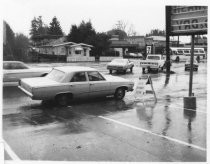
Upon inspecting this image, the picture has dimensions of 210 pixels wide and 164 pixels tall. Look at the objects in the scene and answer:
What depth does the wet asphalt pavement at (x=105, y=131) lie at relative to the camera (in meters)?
6.09

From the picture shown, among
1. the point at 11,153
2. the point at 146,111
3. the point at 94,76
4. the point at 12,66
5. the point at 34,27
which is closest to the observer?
the point at 11,153

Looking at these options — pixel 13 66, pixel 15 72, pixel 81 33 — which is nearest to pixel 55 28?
pixel 81 33

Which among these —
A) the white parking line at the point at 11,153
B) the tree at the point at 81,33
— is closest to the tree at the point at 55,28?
the tree at the point at 81,33

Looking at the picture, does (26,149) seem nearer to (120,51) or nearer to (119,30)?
(120,51)

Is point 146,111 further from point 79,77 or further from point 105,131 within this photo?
point 105,131

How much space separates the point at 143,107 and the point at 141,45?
6299 centimetres

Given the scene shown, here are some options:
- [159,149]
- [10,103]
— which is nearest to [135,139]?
[159,149]

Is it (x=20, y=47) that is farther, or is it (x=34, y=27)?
(x=34, y=27)

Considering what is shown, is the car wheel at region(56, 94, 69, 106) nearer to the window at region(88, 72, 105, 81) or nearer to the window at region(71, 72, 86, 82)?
the window at region(71, 72, 86, 82)

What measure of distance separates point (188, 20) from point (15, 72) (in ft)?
27.5

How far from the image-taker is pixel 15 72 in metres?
14.3

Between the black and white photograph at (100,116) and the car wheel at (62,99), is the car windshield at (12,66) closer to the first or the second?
the black and white photograph at (100,116)

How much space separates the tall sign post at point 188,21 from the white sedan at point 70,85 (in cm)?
287

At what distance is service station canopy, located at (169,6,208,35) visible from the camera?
30.6 feet
